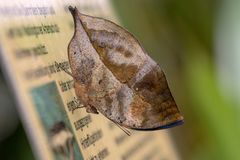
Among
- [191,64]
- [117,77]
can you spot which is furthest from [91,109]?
[191,64]

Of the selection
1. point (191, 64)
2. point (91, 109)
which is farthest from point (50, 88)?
point (191, 64)

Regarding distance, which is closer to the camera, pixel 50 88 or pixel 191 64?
pixel 50 88

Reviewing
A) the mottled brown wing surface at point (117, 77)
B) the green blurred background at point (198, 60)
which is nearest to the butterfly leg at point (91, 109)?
the mottled brown wing surface at point (117, 77)

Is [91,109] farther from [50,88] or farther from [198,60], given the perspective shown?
[198,60]

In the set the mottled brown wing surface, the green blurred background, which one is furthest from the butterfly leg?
the green blurred background

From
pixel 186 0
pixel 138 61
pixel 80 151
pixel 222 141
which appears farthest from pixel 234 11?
pixel 80 151

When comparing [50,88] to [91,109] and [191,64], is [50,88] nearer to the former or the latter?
[91,109]

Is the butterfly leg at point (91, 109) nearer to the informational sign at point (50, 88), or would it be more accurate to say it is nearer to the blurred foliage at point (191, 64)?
the informational sign at point (50, 88)

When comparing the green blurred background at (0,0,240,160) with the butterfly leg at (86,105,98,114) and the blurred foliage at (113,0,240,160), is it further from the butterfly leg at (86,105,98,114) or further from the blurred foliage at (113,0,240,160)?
the butterfly leg at (86,105,98,114)
